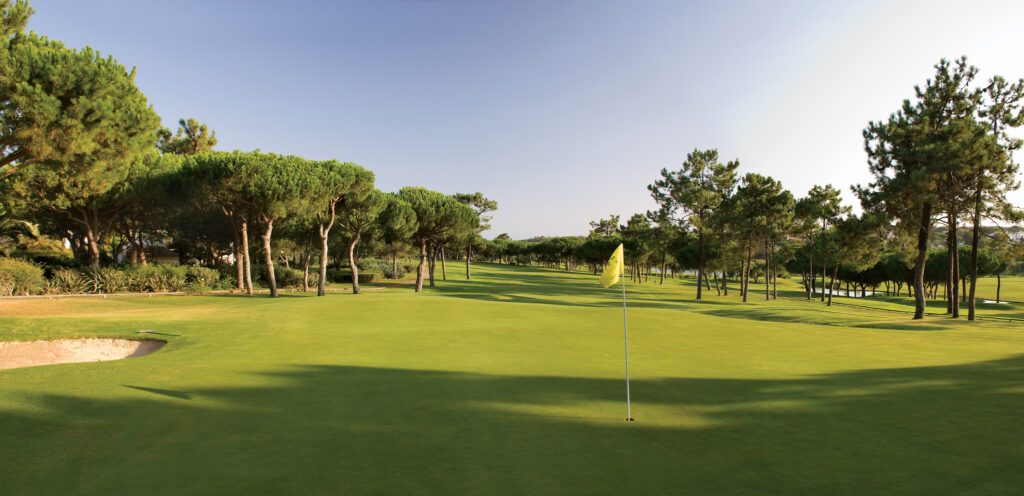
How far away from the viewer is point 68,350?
1194cm

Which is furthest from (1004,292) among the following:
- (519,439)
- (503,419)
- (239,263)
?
(239,263)

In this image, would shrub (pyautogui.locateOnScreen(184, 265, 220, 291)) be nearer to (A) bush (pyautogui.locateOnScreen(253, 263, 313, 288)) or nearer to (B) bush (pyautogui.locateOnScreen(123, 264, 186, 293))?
(B) bush (pyautogui.locateOnScreen(123, 264, 186, 293))

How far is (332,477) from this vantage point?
4512 millimetres

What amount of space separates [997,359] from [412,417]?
45.6 feet

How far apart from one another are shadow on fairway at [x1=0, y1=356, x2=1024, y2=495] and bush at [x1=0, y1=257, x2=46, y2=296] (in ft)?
78.9

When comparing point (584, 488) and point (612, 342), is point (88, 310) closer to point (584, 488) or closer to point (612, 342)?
point (612, 342)

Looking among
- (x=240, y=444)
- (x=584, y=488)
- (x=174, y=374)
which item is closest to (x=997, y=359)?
(x=584, y=488)

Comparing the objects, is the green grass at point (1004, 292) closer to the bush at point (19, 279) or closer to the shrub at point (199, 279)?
the shrub at point (199, 279)

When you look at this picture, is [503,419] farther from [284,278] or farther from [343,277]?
[343,277]

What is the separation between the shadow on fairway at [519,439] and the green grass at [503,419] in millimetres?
31

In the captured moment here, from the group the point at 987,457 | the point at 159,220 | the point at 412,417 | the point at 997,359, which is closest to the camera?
the point at 987,457

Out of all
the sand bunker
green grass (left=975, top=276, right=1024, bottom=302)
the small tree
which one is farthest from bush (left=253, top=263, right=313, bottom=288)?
green grass (left=975, top=276, right=1024, bottom=302)

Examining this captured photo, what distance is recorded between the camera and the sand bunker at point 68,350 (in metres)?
11.3

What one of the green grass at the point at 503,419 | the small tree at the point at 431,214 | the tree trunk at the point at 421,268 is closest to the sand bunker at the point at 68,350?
the green grass at the point at 503,419
